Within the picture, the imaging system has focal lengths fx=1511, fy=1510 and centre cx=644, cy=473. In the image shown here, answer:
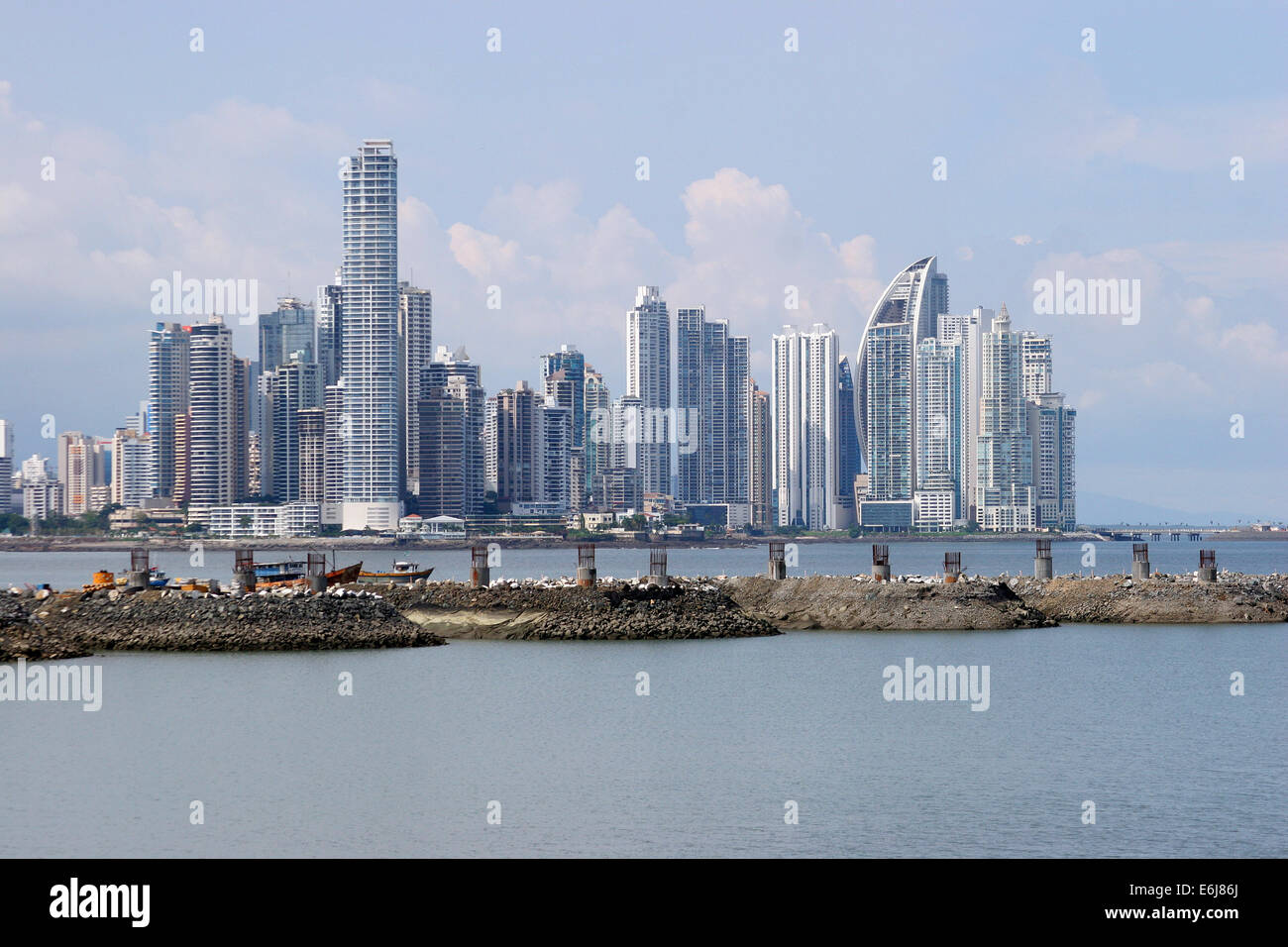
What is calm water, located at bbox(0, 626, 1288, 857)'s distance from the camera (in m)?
26.5

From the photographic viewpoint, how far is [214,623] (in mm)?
55500

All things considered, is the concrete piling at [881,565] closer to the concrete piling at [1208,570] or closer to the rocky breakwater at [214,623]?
the concrete piling at [1208,570]

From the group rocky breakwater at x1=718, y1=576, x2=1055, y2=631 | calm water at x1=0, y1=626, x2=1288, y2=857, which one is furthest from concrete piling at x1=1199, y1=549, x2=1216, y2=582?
calm water at x1=0, y1=626, x2=1288, y2=857

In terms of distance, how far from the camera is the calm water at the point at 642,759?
2645 cm

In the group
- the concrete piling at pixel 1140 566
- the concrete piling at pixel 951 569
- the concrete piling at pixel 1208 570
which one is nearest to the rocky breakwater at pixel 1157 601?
the concrete piling at pixel 1208 570

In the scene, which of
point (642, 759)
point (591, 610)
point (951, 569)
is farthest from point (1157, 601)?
point (642, 759)

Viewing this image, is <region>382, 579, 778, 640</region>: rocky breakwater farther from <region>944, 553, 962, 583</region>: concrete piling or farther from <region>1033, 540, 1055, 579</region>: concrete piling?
<region>1033, 540, 1055, 579</region>: concrete piling

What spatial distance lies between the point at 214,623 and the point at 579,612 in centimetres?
1425

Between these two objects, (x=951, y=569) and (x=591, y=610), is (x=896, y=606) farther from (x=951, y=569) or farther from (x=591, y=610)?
(x=951, y=569)

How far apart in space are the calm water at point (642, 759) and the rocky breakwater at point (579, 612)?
5.94m

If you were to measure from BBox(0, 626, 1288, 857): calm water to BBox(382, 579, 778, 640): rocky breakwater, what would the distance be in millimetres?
5937

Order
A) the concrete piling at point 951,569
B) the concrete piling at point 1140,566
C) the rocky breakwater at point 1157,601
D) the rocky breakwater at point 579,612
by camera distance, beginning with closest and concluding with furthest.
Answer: the rocky breakwater at point 579,612
the concrete piling at point 951,569
the rocky breakwater at point 1157,601
the concrete piling at point 1140,566
